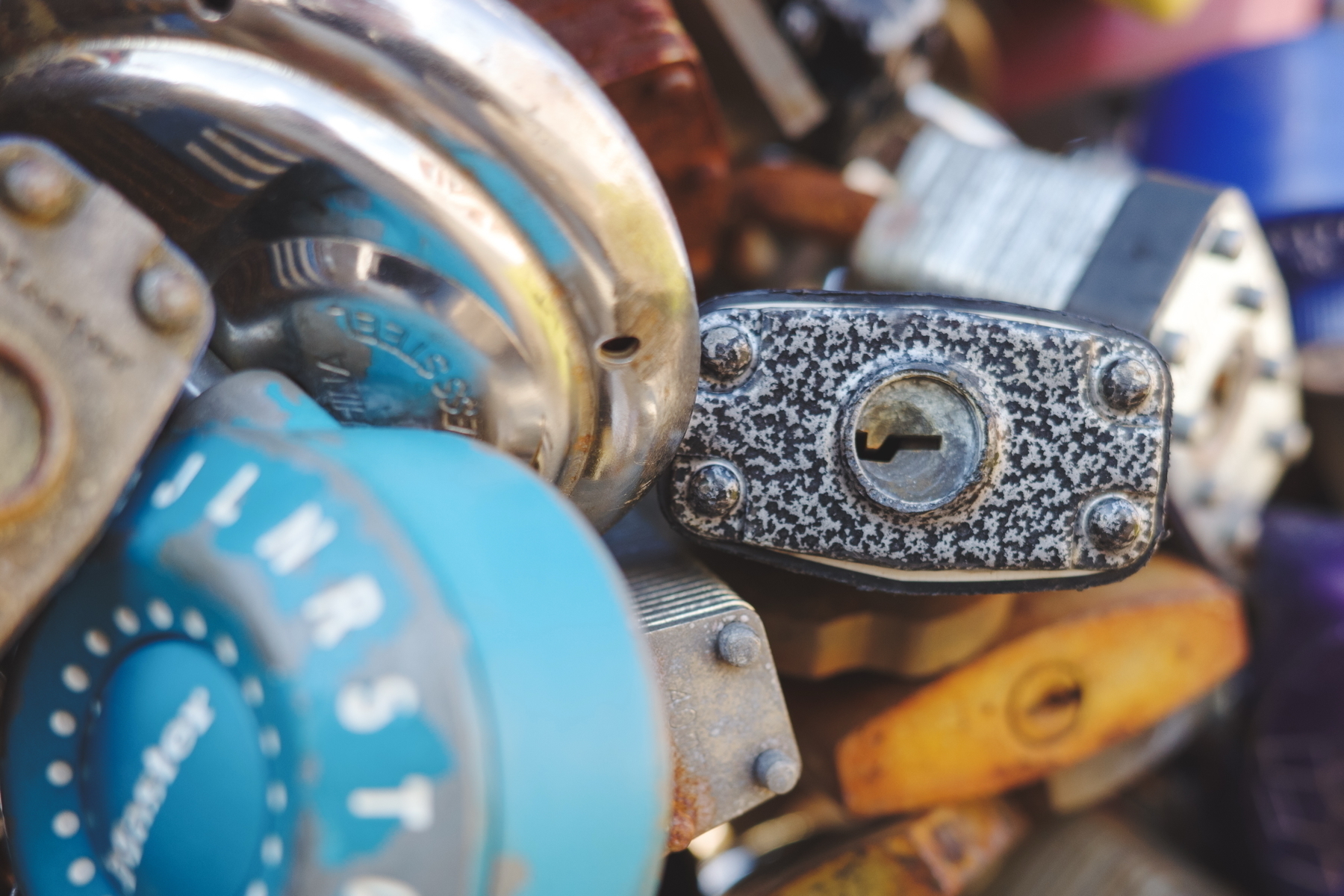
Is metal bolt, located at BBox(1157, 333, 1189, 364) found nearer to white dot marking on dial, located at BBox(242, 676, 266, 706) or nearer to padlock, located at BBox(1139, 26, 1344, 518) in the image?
padlock, located at BBox(1139, 26, 1344, 518)

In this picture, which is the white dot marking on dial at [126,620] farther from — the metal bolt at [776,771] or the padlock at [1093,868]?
the padlock at [1093,868]

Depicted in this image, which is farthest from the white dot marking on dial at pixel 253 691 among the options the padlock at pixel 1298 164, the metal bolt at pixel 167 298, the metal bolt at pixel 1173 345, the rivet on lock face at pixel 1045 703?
the padlock at pixel 1298 164

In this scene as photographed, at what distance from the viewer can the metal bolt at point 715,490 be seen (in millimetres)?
461

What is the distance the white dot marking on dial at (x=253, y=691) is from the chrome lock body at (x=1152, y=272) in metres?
0.50

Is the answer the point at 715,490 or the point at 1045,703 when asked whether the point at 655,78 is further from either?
the point at 1045,703

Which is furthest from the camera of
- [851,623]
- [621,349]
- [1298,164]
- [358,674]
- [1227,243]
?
[1298,164]

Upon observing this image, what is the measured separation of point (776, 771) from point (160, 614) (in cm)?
26

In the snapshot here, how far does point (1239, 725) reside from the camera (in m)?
0.83

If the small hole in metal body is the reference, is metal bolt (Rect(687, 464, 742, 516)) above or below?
below

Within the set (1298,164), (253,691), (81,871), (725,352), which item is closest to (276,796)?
(253,691)

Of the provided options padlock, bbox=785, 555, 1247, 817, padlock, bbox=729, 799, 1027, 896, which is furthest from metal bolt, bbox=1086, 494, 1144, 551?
padlock, bbox=729, 799, 1027, 896

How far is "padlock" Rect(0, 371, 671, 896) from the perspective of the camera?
10.8 inches

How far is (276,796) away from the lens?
0.29 metres

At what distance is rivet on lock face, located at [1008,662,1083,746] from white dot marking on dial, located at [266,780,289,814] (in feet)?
1.45
